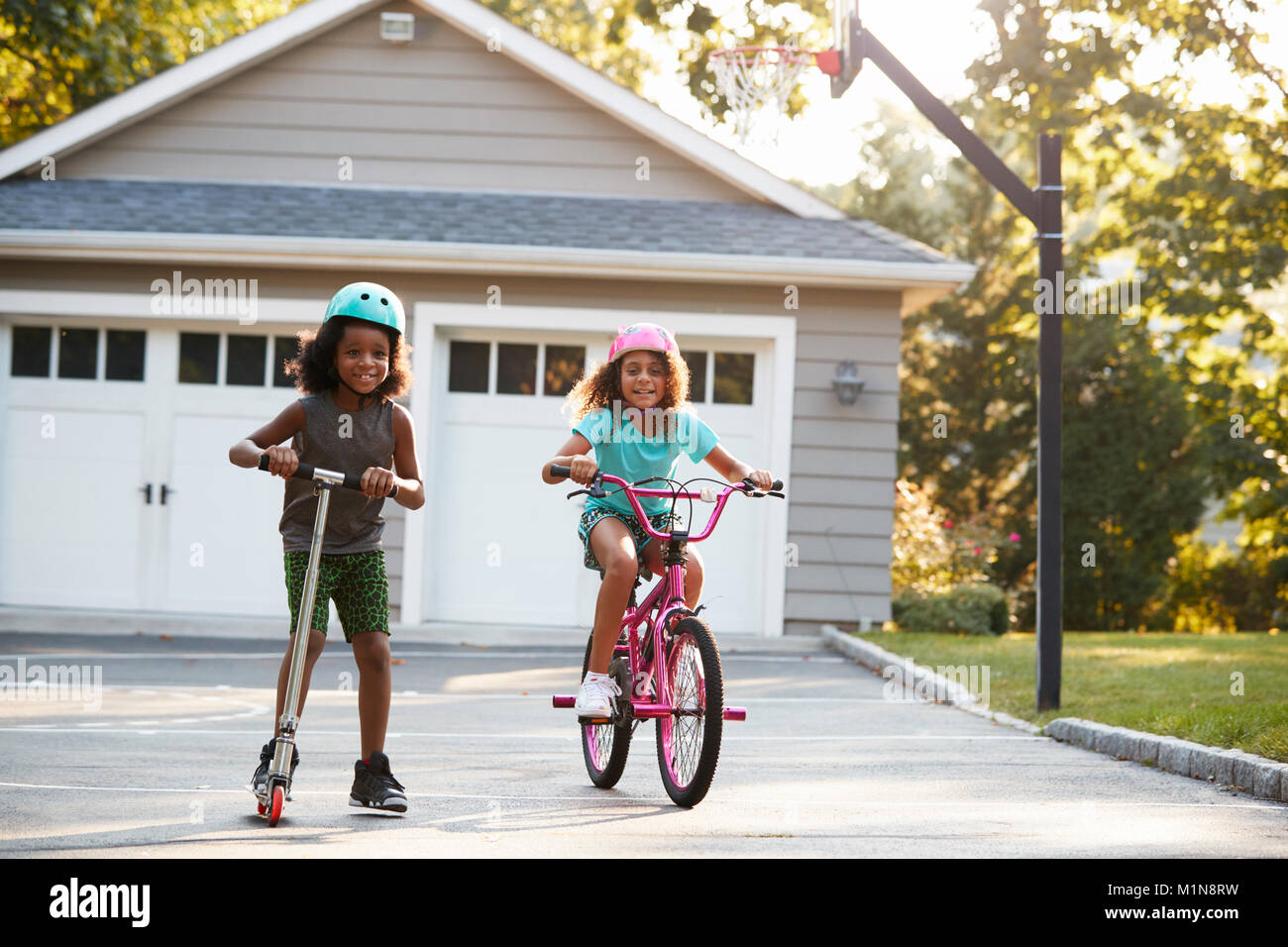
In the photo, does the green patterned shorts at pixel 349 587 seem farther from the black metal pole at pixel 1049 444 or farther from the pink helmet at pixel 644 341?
the black metal pole at pixel 1049 444

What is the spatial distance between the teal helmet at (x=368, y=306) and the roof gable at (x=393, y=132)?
9.40 m

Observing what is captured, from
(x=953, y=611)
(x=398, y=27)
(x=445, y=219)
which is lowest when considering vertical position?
(x=953, y=611)

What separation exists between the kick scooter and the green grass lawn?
3955 millimetres

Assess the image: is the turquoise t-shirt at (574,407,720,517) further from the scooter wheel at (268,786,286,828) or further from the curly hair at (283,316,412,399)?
the scooter wheel at (268,786,286,828)

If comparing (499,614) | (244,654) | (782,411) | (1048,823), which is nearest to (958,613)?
(782,411)

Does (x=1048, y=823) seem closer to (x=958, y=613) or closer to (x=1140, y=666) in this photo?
(x=1140, y=666)

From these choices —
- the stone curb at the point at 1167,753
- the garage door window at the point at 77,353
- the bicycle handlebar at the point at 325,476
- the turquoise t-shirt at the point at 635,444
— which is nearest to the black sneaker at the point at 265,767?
the bicycle handlebar at the point at 325,476

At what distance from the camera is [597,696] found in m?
5.50

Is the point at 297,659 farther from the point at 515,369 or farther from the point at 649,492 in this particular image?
the point at 515,369

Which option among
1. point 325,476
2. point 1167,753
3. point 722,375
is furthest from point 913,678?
point 325,476

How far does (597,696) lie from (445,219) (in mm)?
8610

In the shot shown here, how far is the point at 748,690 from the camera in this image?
32.2 ft

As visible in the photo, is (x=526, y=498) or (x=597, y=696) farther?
(x=526, y=498)

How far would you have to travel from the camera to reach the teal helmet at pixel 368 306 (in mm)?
4973
